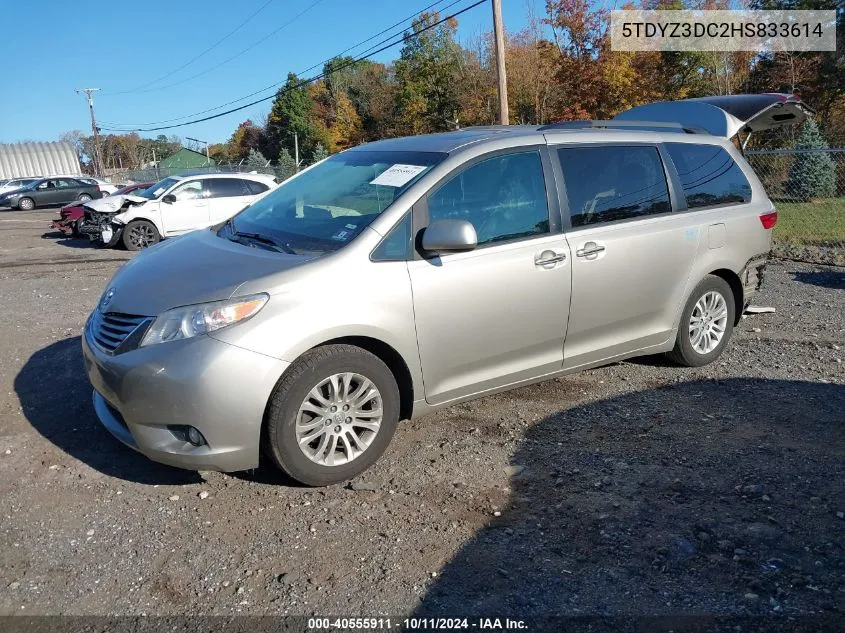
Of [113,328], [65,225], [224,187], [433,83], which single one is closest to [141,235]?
[224,187]

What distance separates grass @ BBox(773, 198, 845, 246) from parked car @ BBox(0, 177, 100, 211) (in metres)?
27.0

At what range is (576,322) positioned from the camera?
4551 mm

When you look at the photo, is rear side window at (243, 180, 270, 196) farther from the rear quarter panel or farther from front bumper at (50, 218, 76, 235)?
the rear quarter panel

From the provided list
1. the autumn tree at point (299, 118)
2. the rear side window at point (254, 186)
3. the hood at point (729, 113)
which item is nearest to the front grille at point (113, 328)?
the hood at point (729, 113)

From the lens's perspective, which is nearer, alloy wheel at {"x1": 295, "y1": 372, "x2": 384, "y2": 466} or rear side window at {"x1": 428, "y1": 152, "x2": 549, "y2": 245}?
alloy wheel at {"x1": 295, "y1": 372, "x2": 384, "y2": 466}

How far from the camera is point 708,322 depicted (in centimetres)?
553

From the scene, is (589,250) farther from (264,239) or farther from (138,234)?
(138,234)

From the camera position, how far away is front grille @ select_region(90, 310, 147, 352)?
11.8 feet

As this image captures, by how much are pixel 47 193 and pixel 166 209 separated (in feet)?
68.7

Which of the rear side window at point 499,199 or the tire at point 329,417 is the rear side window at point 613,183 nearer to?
the rear side window at point 499,199

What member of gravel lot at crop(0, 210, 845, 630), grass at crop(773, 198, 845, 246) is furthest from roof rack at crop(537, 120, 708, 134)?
grass at crop(773, 198, 845, 246)

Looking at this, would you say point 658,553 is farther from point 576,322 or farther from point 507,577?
point 576,322

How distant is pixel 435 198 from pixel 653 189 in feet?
6.23

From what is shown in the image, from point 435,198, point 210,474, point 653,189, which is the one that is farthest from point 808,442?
point 210,474
